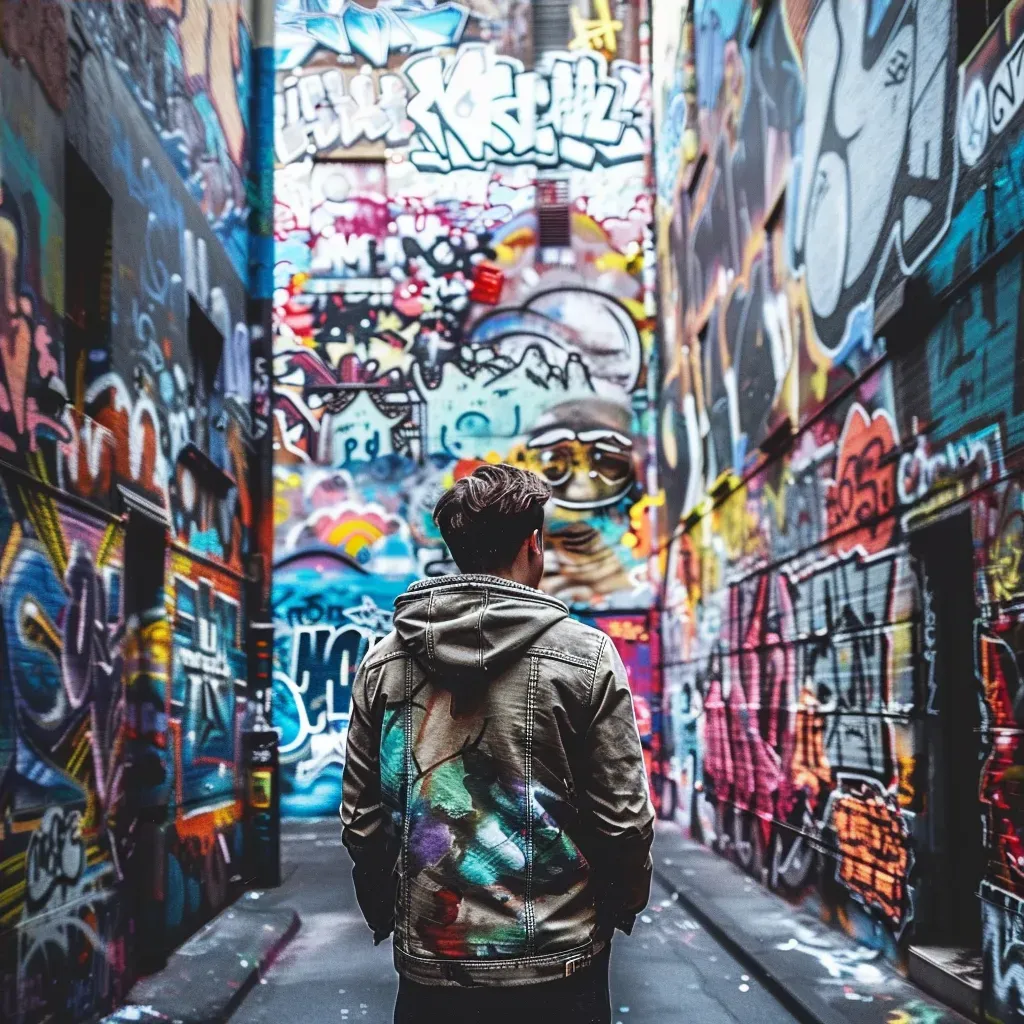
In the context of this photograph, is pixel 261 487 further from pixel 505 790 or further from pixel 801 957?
pixel 505 790

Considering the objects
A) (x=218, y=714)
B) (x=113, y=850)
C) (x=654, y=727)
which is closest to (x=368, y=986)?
(x=113, y=850)

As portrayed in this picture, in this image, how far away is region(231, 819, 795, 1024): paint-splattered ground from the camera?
6.45 meters

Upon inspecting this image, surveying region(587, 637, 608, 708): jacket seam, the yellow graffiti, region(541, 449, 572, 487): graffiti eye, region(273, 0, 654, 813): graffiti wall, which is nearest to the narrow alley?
region(587, 637, 608, 708): jacket seam

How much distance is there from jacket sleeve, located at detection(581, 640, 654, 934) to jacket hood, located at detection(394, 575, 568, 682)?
155 millimetres

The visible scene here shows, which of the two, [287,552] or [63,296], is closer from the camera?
[63,296]

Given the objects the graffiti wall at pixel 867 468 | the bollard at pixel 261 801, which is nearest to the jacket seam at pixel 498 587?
the graffiti wall at pixel 867 468

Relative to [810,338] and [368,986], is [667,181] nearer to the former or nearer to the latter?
[810,338]

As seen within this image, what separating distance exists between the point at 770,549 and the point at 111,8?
6.61 m

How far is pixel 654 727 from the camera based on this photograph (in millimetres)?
17141

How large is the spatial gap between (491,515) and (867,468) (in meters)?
5.97

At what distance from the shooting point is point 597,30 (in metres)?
18.5

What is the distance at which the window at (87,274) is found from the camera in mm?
6738

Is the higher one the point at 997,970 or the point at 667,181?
the point at 667,181

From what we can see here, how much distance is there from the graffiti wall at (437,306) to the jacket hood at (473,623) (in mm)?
14980
